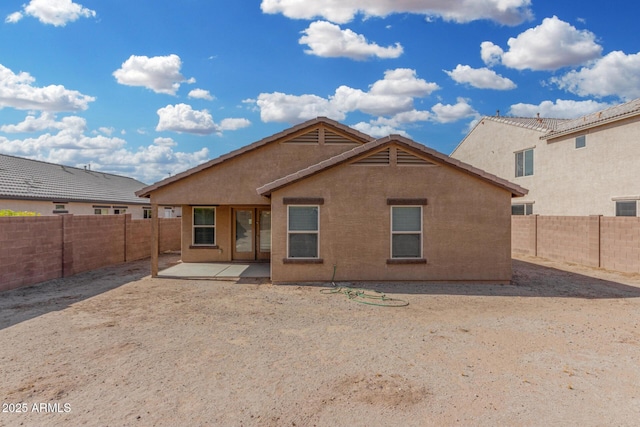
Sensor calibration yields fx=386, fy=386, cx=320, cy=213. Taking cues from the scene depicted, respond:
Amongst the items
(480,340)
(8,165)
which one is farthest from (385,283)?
(8,165)

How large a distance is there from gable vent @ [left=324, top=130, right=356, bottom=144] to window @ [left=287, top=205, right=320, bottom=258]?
10.5 feet

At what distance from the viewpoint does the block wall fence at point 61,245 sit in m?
10.3

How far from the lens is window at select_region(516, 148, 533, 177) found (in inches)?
882

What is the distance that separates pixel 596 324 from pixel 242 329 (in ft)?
22.1

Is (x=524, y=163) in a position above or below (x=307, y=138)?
above

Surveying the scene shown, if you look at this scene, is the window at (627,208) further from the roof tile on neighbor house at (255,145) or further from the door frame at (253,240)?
the door frame at (253,240)

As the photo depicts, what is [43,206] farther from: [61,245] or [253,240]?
[253,240]

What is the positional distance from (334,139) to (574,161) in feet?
44.2

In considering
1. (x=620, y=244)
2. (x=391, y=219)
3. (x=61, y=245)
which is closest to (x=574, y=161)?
(x=620, y=244)

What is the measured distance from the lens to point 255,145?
1246 cm

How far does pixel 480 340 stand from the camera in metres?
6.44

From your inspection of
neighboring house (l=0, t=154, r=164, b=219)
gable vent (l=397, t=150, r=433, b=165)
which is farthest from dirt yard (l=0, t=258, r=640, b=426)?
neighboring house (l=0, t=154, r=164, b=219)

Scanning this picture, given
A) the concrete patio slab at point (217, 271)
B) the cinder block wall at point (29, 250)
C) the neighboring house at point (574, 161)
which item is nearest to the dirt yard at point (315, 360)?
the cinder block wall at point (29, 250)

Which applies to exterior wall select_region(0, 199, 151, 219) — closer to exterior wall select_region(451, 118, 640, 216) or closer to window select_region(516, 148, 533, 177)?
exterior wall select_region(451, 118, 640, 216)
